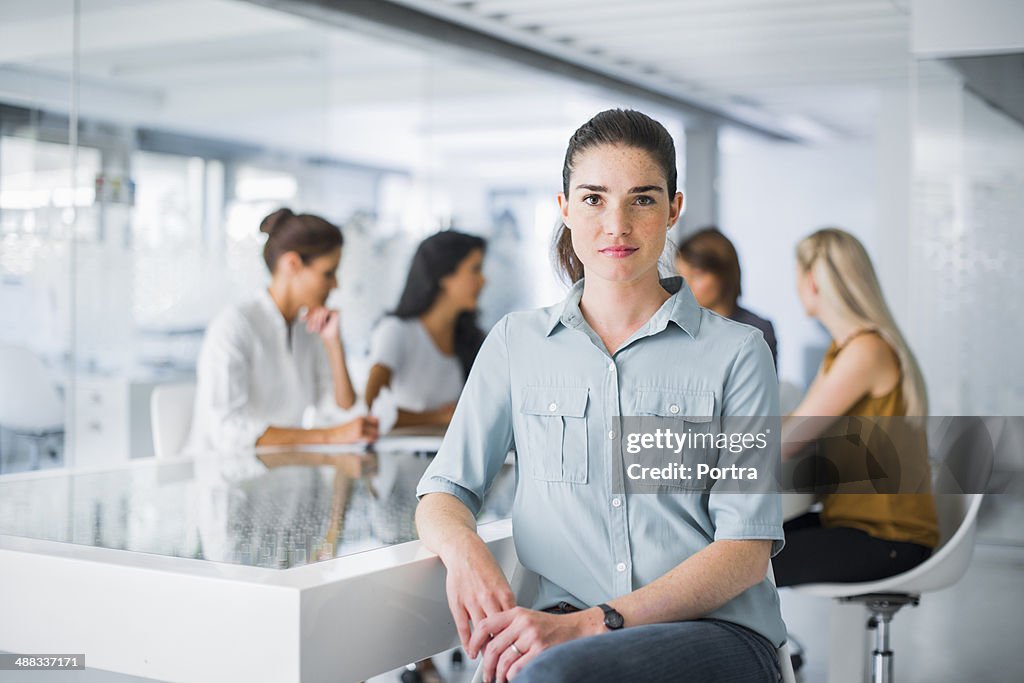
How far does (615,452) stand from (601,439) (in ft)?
0.12

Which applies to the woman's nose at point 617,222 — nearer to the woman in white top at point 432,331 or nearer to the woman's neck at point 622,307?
the woman's neck at point 622,307

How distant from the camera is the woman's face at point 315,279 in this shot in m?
3.90

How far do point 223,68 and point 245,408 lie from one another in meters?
2.02

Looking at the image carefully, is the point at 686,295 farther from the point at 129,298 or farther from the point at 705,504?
the point at 129,298

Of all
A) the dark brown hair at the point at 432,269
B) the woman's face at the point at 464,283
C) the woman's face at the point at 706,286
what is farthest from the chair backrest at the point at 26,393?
the woman's face at the point at 706,286

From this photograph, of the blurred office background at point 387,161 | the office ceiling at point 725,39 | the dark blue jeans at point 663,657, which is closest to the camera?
the dark blue jeans at point 663,657

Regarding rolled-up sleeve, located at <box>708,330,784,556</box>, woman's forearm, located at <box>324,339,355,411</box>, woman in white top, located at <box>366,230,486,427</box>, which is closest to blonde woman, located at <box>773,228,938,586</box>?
rolled-up sleeve, located at <box>708,330,784,556</box>

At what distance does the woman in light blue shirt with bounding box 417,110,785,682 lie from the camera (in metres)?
1.79

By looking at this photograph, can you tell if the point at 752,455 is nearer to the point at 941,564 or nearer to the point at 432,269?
the point at 941,564

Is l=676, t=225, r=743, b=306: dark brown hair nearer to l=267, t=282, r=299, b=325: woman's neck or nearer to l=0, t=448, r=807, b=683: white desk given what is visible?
l=267, t=282, r=299, b=325: woman's neck

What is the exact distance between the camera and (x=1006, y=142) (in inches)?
173

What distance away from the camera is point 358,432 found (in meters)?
3.50

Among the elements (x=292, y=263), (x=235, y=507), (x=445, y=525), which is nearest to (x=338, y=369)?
(x=292, y=263)

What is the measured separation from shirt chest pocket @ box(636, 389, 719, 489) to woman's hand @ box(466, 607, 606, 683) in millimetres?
270
